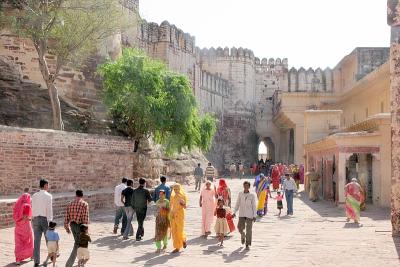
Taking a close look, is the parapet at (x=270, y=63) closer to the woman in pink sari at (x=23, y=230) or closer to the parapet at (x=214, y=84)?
the parapet at (x=214, y=84)

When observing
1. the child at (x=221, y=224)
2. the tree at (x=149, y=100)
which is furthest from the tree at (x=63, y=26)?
the child at (x=221, y=224)

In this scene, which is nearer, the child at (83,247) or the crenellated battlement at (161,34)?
the child at (83,247)

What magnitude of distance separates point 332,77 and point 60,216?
2742 centimetres

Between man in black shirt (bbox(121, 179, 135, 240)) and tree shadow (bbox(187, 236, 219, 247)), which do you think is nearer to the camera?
tree shadow (bbox(187, 236, 219, 247))

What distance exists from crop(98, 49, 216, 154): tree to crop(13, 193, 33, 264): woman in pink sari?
9823mm

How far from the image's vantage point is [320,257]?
341 inches

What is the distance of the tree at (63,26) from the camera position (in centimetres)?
1647

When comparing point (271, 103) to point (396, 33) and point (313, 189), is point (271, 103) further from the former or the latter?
point (396, 33)

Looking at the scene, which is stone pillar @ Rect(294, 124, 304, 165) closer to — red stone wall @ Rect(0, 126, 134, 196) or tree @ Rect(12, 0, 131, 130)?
red stone wall @ Rect(0, 126, 134, 196)

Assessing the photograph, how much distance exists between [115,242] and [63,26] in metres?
9.30

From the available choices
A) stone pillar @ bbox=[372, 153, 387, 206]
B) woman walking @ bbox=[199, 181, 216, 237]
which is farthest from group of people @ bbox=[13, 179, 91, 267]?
stone pillar @ bbox=[372, 153, 387, 206]

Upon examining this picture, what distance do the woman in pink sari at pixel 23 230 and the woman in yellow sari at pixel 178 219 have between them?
2302mm

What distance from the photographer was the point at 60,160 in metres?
14.4

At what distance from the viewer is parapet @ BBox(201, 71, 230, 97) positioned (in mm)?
38594
